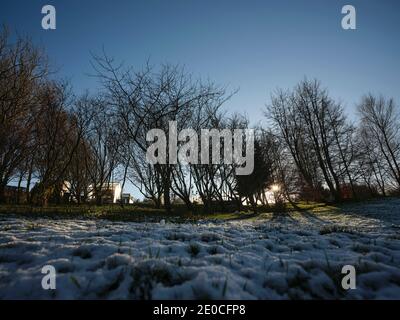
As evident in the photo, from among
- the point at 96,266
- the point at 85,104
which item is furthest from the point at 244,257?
the point at 85,104

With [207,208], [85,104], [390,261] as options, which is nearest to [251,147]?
[207,208]

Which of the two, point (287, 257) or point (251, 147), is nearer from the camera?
point (287, 257)

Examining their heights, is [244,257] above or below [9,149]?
below

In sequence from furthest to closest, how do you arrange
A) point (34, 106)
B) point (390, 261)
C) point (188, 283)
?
1. point (34, 106)
2. point (390, 261)
3. point (188, 283)

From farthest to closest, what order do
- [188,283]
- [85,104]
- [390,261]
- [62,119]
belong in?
[85,104] → [62,119] → [390,261] → [188,283]

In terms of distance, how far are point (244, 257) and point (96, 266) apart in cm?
220

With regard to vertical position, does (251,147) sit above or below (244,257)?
above

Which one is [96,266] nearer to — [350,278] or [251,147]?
[350,278]

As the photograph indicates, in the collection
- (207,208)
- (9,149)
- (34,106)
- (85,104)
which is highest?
(85,104)

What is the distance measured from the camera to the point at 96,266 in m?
3.55

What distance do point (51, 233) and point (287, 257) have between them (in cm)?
485
